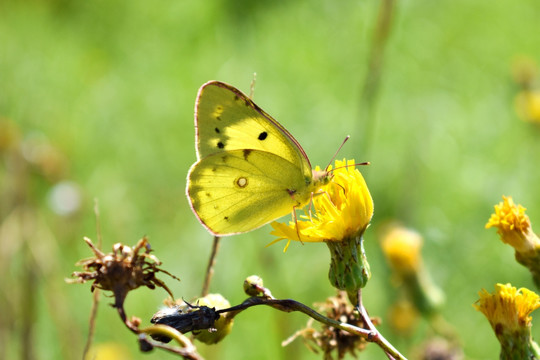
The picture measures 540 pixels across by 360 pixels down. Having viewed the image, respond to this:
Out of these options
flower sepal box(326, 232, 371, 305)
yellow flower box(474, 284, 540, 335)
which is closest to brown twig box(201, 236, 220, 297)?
flower sepal box(326, 232, 371, 305)

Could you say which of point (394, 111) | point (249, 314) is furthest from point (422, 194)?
point (249, 314)

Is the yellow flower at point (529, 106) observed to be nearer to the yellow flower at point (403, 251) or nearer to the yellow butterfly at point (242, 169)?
the yellow flower at point (403, 251)

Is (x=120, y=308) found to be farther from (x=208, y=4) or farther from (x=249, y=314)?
(x=208, y=4)

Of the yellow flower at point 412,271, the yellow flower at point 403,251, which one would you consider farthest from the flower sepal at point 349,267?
the yellow flower at point 403,251

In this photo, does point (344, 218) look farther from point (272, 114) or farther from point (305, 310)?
point (272, 114)

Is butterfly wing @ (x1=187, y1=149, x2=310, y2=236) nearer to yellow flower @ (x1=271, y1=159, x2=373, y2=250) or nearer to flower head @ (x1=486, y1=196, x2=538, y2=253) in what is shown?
yellow flower @ (x1=271, y1=159, x2=373, y2=250)
